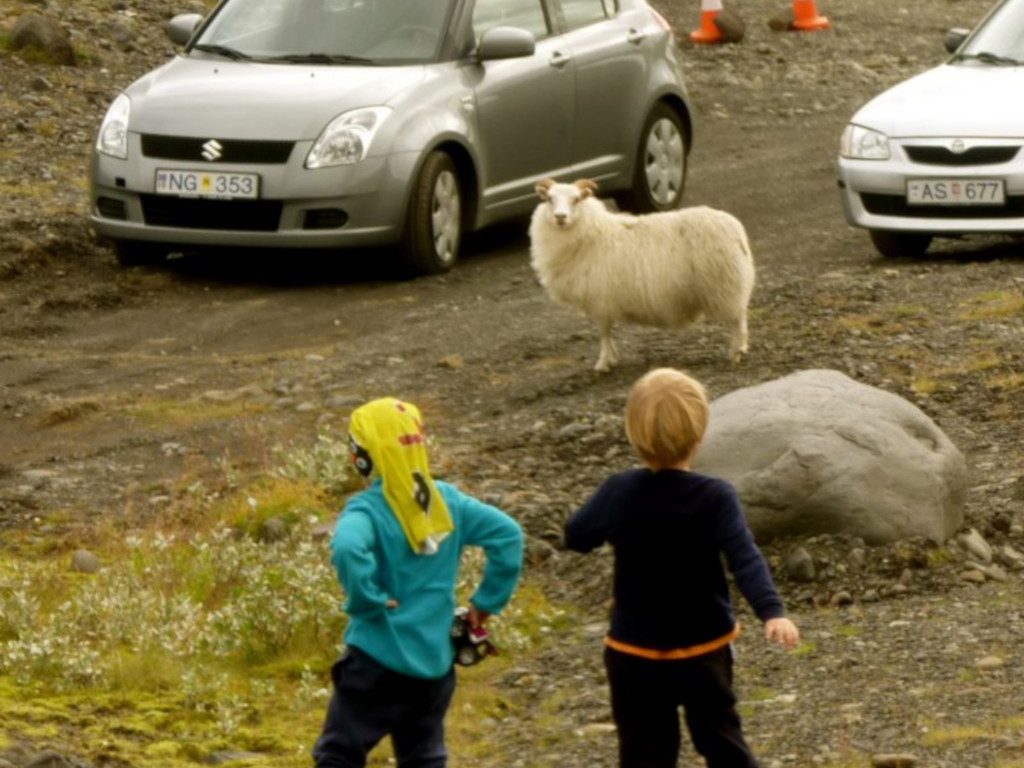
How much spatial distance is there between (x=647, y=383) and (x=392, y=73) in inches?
376

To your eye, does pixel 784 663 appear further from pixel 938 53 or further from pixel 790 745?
pixel 938 53

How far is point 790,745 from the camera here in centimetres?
689

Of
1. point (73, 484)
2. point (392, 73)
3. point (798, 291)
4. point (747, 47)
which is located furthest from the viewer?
point (747, 47)

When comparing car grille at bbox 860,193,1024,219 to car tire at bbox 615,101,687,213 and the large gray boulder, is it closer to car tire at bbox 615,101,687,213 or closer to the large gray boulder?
car tire at bbox 615,101,687,213

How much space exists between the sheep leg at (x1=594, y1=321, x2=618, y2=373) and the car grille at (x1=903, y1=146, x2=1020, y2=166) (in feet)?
12.0

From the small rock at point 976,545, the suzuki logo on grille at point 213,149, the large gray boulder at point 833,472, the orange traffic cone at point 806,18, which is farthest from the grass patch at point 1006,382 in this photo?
the orange traffic cone at point 806,18

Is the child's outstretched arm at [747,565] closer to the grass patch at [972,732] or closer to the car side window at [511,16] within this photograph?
the grass patch at [972,732]

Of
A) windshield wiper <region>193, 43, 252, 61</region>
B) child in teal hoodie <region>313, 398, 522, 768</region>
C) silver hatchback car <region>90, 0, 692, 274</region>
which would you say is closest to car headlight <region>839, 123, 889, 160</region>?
silver hatchback car <region>90, 0, 692, 274</region>

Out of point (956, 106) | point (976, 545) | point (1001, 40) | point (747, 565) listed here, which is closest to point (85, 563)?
point (976, 545)

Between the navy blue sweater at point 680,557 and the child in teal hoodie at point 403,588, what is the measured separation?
0.30 m

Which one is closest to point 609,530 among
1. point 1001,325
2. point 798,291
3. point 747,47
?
point 1001,325

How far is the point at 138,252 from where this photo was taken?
50.5ft

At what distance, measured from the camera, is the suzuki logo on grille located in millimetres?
14492

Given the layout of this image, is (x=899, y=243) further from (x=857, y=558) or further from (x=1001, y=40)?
(x=857, y=558)
